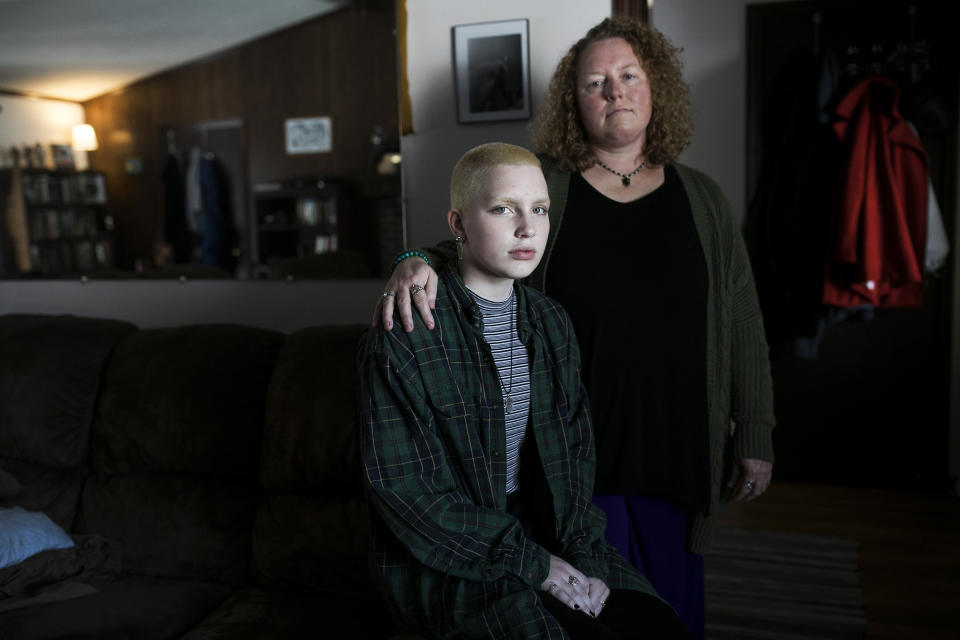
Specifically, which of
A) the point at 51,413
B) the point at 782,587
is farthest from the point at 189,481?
the point at 782,587

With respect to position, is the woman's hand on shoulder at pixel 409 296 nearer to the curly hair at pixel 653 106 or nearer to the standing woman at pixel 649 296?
the standing woman at pixel 649 296

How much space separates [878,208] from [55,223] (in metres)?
3.12

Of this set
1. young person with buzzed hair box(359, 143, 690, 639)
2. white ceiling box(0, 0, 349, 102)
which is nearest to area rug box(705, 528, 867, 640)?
young person with buzzed hair box(359, 143, 690, 639)

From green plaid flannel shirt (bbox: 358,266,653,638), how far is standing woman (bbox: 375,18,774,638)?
14 centimetres

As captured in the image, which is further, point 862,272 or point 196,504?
point 862,272

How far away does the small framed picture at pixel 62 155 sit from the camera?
2.62 meters

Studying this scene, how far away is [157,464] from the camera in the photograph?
1.97m

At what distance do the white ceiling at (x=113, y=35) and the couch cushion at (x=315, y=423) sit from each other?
1.09 m

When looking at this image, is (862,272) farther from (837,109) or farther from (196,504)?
(196,504)

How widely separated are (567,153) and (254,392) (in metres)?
1.03

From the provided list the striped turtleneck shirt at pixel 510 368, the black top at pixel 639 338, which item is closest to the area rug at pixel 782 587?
the black top at pixel 639 338

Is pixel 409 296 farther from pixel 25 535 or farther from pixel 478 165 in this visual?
pixel 25 535

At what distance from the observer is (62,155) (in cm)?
263

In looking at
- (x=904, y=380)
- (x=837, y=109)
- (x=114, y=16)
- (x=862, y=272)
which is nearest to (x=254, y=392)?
(x=114, y=16)
